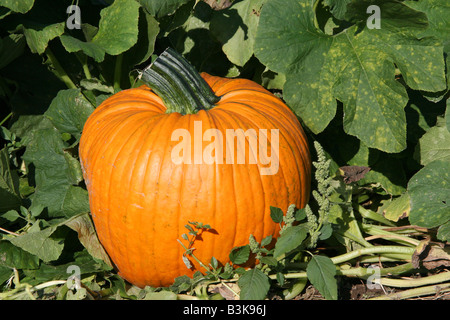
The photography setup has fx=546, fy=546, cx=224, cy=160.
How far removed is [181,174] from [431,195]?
1.11m

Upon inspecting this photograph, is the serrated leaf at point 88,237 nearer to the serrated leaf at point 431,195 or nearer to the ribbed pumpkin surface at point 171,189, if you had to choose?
the ribbed pumpkin surface at point 171,189

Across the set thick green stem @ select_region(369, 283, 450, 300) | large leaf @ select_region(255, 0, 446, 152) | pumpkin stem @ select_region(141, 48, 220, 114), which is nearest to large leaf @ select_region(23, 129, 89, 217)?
pumpkin stem @ select_region(141, 48, 220, 114)

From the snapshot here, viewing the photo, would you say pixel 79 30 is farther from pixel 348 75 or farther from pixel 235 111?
pixel 348 75

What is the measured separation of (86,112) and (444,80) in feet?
5.72

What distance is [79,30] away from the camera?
3.12 m

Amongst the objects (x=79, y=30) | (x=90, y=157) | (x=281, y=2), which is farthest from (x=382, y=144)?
(x=79, y=30)

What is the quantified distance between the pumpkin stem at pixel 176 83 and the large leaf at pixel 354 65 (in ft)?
1.08

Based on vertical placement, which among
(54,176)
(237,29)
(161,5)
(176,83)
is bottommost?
(54,176)

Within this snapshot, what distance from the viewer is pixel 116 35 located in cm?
275

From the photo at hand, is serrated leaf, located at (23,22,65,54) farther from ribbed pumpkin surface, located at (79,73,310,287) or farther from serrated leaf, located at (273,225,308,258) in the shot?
serrated leaf, located at (273,225,308,258)

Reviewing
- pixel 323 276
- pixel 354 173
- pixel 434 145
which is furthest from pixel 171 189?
pixel 434 145

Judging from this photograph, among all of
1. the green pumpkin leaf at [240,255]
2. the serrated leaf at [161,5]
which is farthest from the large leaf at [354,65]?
the green pumpkin leaf at [240,255]

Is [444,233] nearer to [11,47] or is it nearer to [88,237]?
[88,237]

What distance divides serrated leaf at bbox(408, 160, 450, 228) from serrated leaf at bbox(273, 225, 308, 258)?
572mm
